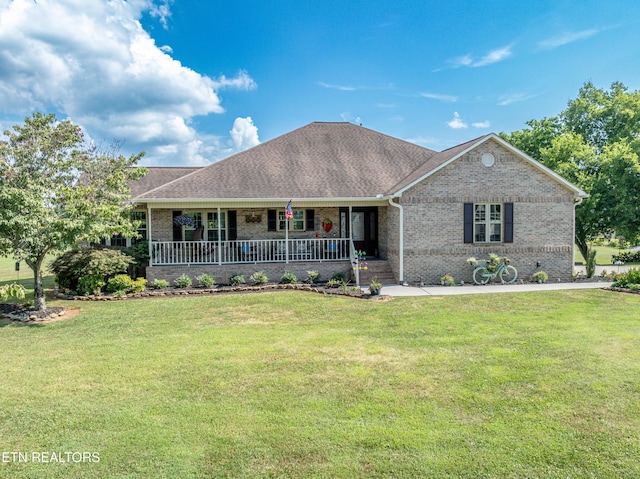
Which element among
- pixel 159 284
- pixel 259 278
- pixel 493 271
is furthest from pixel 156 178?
pixel 493 271

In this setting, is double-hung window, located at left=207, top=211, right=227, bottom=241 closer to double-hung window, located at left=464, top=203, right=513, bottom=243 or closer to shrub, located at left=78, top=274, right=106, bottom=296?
shrub, located at left=78, top=274, right=106, bottom=296

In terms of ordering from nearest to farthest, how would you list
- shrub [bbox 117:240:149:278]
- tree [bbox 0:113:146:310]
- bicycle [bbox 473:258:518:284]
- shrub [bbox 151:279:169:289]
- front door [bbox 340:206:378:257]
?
tree [bbox 0:113:146:310] < shrub [bbox 151:279:169:289] < bicycle [bbox 473:258:518:284] < shrub [bbox 117:240:149:278] < front door [bbox 340:206:378:257]

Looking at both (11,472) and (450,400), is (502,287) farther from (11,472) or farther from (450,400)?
(11,472)

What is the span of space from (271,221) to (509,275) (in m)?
9.75

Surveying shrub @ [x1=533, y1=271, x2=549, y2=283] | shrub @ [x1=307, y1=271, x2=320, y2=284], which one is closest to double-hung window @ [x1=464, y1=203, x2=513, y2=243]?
shrub @ [x1=533, y1=271, x2=549, y2=283]

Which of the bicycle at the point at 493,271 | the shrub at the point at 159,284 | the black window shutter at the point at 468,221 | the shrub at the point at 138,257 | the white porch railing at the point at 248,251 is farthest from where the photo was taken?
the white porch railing at the point at 248,251

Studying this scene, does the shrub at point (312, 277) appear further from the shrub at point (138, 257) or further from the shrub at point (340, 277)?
the shrub at point (138, 257)

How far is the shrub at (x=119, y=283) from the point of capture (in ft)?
42.7

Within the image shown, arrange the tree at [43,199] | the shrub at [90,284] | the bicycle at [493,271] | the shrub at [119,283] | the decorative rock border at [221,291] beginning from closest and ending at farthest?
the tree at [43,199], the decorative rock border at [221,291], the shrub at [90,284], the shrub at [119,283], the bicycle at [493,271]

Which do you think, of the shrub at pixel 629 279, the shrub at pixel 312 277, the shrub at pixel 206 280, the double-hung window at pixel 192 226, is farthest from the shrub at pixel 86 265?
the shrub at pixel 629 279

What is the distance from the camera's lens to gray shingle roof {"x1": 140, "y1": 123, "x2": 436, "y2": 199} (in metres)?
15.1

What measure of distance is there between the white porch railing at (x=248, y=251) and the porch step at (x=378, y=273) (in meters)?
1.07

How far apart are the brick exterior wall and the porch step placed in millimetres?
397

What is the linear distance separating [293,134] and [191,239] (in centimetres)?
741
